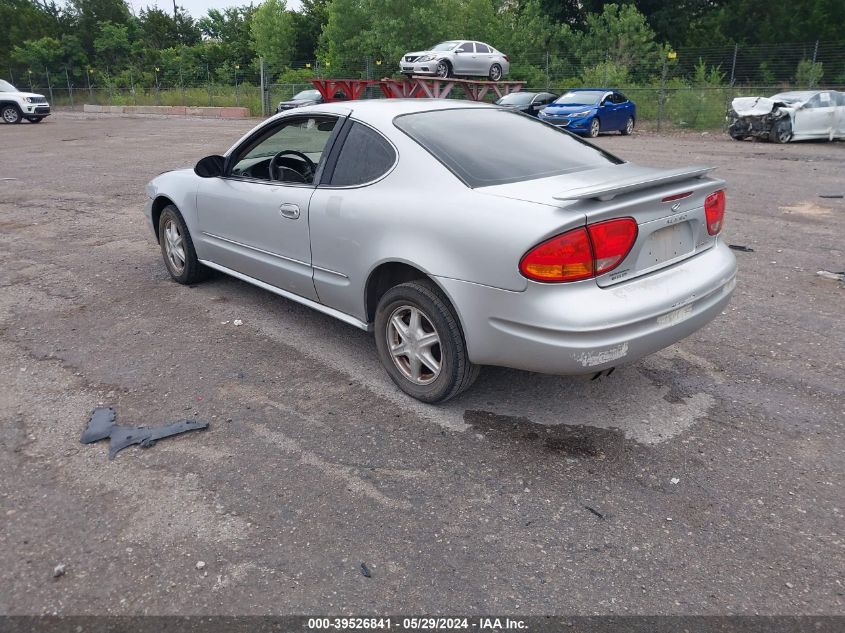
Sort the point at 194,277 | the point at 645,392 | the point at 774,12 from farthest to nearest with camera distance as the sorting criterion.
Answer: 1. the point at 774,12
2. the point at 194,277
3. the point at 645,392

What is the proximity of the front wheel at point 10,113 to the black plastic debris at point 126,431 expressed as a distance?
93.5ft

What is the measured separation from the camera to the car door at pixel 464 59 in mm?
27234

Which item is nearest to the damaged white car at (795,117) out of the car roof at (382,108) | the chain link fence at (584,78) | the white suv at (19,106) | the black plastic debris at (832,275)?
the chain link fence at (584,78)

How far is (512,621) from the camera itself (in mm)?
2352

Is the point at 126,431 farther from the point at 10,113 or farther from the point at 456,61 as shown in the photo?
the point at 10,113

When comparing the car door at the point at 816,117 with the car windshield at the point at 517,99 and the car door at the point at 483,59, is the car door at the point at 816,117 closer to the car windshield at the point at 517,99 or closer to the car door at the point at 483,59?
the car windshield at the point at 517,99

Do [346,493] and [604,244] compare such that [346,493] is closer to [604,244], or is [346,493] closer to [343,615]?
[343,615]

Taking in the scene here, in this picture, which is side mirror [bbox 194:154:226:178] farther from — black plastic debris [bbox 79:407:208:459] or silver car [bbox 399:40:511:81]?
silver car [bbox 399:40:511:81]

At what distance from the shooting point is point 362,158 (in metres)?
4.03

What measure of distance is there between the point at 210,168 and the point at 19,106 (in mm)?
26857

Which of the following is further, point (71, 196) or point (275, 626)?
point (71, 196)

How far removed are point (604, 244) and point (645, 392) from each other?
120 cm

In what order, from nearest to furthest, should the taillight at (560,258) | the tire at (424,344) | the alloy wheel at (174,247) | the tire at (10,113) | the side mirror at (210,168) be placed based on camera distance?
the taillight at (560,258) < the tire at (424,344) < the side mirror at (210,168) < the alloy wheel at (174,247) < the tire at (10,113)

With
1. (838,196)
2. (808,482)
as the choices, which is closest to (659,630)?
(808,482)
